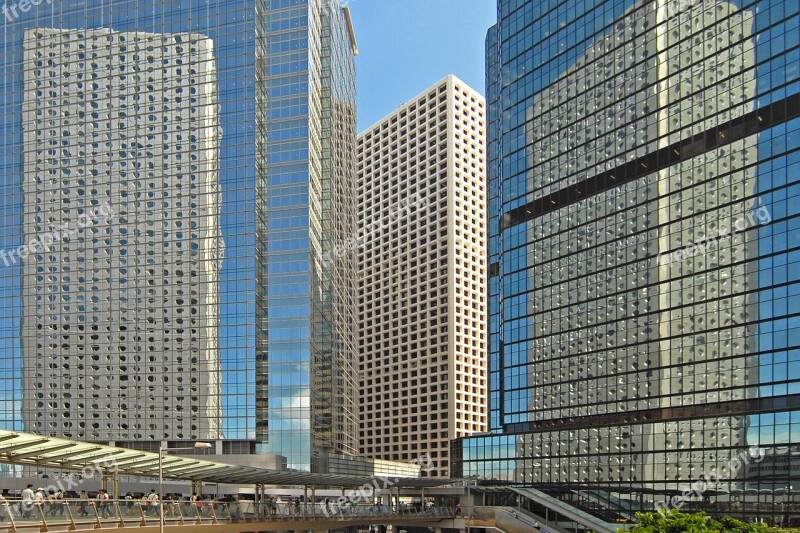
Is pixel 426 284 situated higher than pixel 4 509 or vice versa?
pixel 426 284

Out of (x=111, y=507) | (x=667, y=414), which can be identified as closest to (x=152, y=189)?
(x=667, y=414)

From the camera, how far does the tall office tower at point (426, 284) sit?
550 ft

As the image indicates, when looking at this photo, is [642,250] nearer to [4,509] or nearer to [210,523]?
[210,523]

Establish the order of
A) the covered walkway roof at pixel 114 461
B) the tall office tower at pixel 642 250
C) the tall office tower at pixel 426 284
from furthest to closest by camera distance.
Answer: the tall office tower at pixel 426 284 → the tall office tower at pixel 642 250 → the covered walkway roof at pixel 114 461

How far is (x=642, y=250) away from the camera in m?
89.2

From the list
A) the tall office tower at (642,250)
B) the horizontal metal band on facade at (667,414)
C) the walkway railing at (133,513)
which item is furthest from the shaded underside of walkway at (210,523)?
the tall office tower at (642,250)

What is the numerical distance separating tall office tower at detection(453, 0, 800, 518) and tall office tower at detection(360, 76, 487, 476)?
5274 centimetres

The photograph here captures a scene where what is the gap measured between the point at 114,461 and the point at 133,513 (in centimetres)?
351

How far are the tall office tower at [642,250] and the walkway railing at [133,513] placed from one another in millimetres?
38619

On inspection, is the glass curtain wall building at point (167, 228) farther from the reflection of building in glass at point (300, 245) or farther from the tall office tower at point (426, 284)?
the tall office tower at point (426, 284)

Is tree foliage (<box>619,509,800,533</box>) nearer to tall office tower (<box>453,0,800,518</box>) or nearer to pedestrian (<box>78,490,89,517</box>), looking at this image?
pedestrian (<box>78,490,89,517</box>)

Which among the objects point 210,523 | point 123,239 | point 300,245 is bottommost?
point 210,523

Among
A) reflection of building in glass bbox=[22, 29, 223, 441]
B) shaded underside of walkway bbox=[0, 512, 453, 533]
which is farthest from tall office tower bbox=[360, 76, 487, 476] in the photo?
shaded underside of walkway bbox=[0, 512, 453, 533]

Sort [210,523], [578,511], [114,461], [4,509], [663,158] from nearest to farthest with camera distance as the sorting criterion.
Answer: [4,509] < [114,461] < [210,523] < [578,511] < [663,158]
